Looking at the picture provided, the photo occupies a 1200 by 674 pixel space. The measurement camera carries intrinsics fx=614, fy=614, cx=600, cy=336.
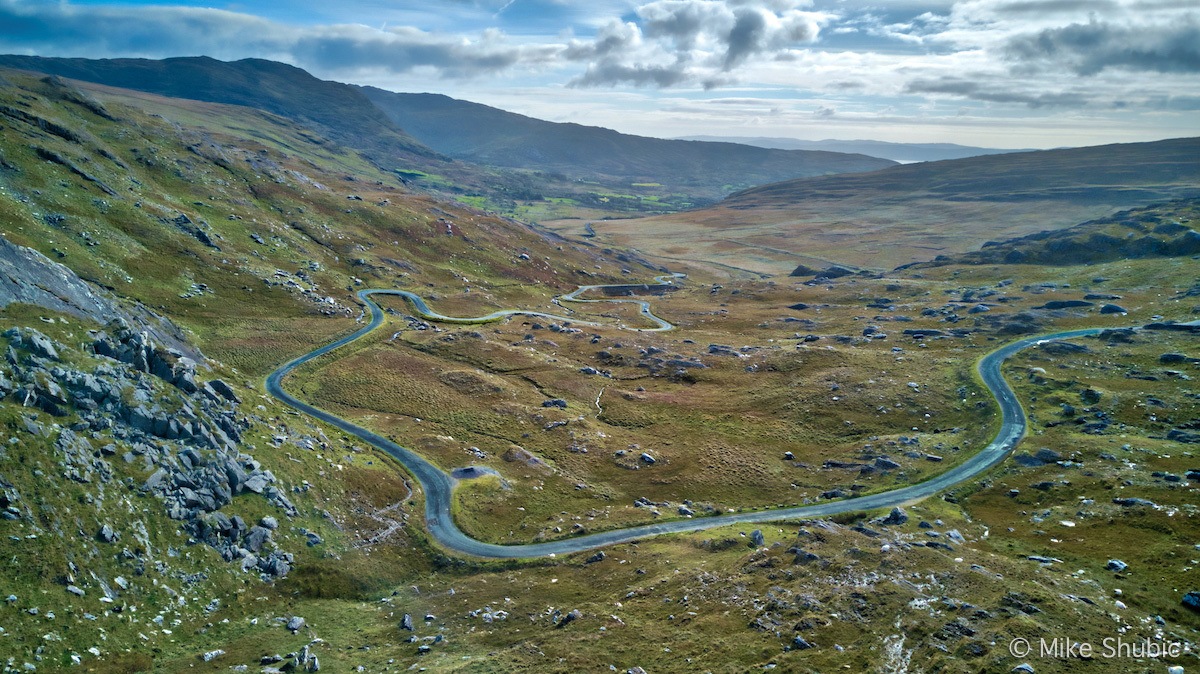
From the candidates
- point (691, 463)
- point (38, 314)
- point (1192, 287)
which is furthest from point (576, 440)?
point (1192, 287)

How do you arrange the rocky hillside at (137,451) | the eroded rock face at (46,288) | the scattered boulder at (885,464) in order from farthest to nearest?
the scattered boulder at (885,464) < the eroded rock face at (46,288) < the rocky hillside at (137,451)

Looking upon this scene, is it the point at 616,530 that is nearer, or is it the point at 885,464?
the point at 616,530

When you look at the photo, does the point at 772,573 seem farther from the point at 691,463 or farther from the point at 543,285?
the point at 543,285

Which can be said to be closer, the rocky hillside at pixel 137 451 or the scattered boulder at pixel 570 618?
the rocky hillside at pixel 137 451

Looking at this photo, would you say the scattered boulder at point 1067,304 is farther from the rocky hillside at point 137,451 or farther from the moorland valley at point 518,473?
the rocky hillside at point 137,451

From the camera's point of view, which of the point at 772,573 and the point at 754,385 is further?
the point at 754,385

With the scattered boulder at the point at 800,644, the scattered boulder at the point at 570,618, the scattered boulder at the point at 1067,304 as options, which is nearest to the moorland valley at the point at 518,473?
the scattered boulder at the point at 800,644

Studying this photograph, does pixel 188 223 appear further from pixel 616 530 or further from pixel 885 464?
pixel 885 464

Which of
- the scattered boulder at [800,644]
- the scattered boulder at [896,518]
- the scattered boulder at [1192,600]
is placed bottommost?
the scattered boulder at [896,518]

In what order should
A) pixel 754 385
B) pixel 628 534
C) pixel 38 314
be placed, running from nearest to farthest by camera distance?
pixel 38 314
pixel 628 534
pixel 754 385

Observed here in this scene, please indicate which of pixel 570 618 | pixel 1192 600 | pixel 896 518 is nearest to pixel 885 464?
pixel 896 518

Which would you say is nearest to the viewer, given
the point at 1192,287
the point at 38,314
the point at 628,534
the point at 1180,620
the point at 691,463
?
the point at 1180,620
